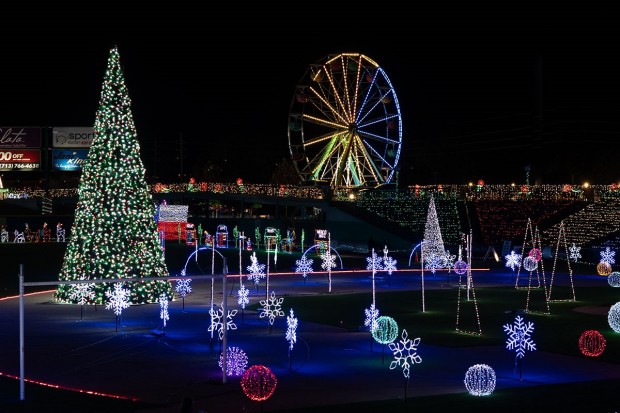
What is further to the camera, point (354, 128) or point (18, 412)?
point (354, 128)

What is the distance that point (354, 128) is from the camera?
64062mm

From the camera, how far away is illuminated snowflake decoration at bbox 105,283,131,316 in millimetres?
24938

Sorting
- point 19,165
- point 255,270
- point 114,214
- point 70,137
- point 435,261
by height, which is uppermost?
point 70,137

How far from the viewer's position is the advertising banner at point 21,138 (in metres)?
91.3

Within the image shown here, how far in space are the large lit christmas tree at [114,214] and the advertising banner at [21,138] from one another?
64575mm

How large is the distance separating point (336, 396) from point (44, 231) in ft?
175

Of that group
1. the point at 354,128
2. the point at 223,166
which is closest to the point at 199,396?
the point at 354,128

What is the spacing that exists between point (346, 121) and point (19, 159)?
40.3 metres

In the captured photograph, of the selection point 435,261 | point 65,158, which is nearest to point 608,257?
point 435,261

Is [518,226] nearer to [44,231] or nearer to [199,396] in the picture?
[44,231]

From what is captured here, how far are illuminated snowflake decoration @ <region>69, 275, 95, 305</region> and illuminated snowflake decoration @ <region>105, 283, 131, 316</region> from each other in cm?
49

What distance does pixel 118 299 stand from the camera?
25.0 metres

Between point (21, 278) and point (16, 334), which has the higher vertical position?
point (21, 278)

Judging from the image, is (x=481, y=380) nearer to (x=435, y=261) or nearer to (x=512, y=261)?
(x=435, y=261)
